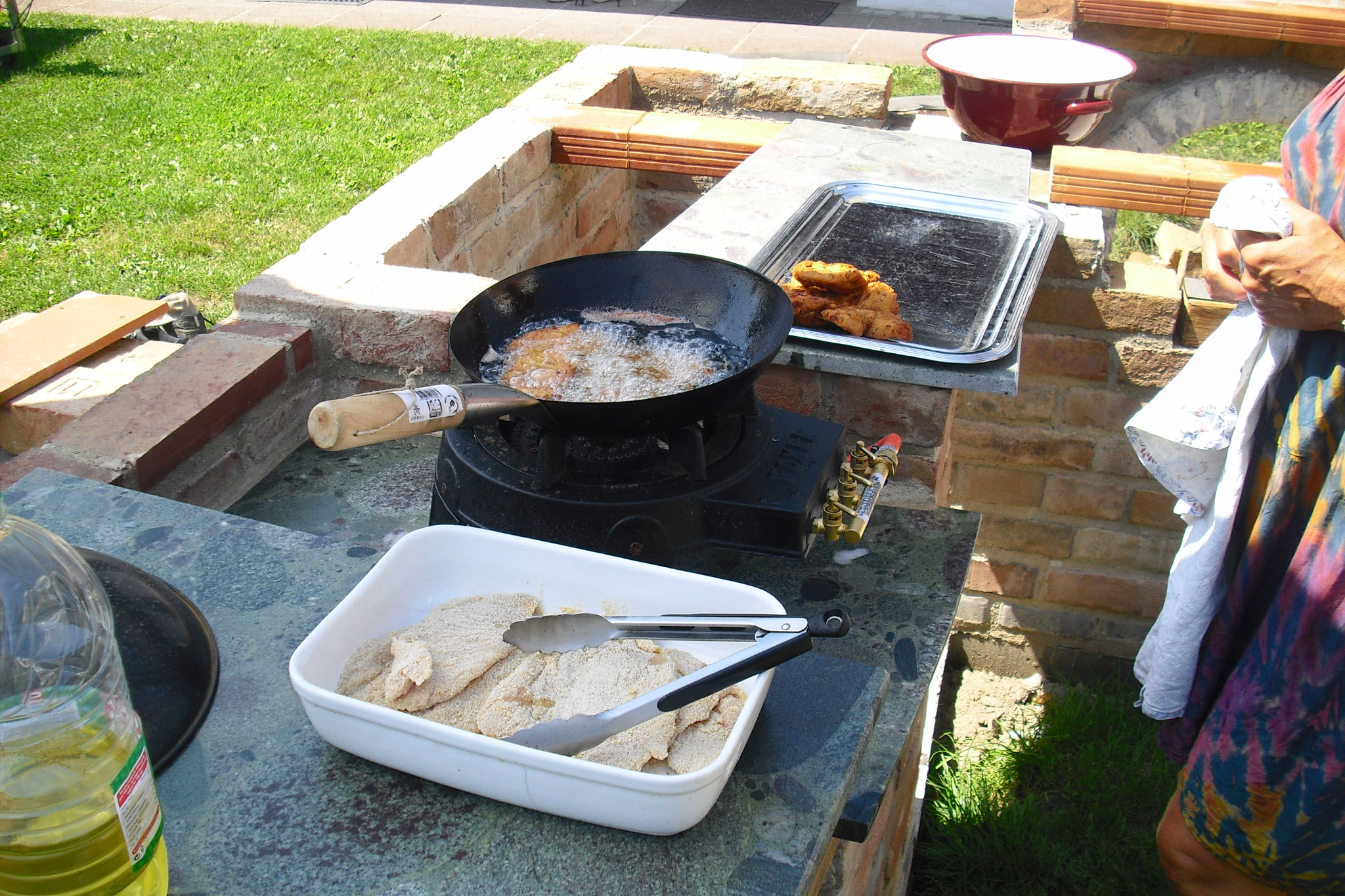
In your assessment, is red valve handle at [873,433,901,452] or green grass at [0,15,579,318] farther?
green grass at [0,15,579,318]

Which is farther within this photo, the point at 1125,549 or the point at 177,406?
the point at 1125,549

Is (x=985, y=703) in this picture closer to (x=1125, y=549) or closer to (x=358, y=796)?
(x=1125, y=549)

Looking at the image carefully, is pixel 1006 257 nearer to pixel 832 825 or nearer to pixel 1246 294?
pixel 1246 294

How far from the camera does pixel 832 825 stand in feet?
3.88

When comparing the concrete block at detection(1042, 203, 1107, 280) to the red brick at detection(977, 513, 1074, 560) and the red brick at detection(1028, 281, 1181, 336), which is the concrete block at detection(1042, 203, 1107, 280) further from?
the red brick at detection(977, 513, 1074, 560)

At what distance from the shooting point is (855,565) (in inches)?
71.9

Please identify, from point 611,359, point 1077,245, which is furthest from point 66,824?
point 1077,245

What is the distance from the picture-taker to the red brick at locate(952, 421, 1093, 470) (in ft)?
11.2

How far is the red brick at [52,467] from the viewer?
6.07 feet

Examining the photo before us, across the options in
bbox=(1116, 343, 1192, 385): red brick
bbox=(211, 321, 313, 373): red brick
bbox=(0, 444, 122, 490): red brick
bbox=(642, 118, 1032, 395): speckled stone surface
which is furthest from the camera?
bbox=(1116, 343, 1192, 385): red brick

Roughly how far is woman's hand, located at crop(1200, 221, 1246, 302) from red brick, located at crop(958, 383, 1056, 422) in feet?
4.46

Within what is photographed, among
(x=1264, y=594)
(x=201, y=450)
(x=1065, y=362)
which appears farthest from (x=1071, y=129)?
(x=201, y=450)

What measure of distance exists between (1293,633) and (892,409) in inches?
31.6

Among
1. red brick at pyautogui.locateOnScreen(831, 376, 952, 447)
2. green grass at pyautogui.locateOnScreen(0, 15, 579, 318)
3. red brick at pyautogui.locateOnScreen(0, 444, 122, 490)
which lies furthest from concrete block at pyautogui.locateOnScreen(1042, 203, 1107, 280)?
green grass at pyautogui.locateOnScreen(0, 15, 579, 318)
